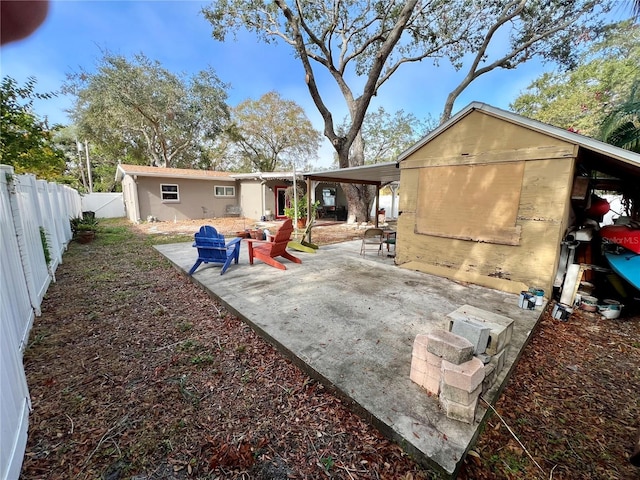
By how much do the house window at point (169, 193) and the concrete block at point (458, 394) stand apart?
50.1ft

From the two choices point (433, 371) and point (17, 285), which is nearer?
point (433, 371)

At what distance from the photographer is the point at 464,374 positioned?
174cm

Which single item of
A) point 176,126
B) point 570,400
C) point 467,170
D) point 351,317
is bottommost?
point 570,400

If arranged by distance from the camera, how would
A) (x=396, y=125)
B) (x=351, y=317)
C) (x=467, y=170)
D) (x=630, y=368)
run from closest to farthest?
1. (x=630, y=368)
2. (x=351, y=317)
3. (x=467, y=170)
4. (x=396, y=125)

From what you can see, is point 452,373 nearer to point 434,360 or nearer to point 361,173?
point 434,360

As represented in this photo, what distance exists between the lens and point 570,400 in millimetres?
2232

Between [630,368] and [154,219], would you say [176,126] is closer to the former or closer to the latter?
[154,219]

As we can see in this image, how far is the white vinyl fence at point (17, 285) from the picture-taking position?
1.52 metres

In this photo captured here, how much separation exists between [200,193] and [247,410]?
582 inches

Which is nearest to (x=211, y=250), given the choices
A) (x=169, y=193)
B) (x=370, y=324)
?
(x=370, y=324)

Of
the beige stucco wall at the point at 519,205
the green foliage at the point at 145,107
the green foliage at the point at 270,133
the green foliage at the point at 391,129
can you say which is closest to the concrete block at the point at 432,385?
the beige stucco wall at the point at 519,205

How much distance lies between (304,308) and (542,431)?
2.47m

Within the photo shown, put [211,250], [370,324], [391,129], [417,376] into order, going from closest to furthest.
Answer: [417,376] < [370,324] < [211,250] < [391,129]

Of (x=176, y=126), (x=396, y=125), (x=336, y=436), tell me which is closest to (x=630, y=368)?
(x=336, y=436)
